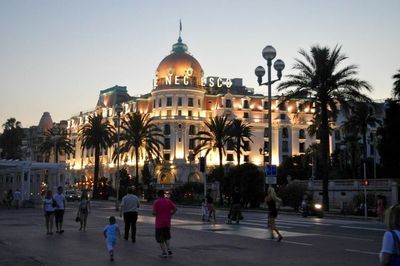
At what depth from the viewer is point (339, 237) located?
19.3 metres

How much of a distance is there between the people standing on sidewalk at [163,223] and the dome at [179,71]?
85691mm

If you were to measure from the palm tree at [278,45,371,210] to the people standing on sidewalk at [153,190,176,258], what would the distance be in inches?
1074

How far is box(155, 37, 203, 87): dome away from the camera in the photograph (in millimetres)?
99562

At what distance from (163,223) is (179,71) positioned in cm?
8737

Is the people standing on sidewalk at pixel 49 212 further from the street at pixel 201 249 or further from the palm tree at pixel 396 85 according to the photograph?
the palm tree at pixel 396 85

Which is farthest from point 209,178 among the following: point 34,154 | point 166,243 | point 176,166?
point 34,154

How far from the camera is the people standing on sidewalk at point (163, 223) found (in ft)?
43.7

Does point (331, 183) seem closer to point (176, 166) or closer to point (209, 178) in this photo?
point (209, 178)

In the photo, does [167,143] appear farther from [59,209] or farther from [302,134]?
[59,209]

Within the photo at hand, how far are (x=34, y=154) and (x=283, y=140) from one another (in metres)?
78.7

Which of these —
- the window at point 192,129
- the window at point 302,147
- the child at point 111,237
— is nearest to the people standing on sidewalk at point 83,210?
the child at point 111,237

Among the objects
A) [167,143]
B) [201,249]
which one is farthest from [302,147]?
[201,249]

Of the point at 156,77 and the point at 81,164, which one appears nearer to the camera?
the point at 156,77

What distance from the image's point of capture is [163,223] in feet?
44.3
